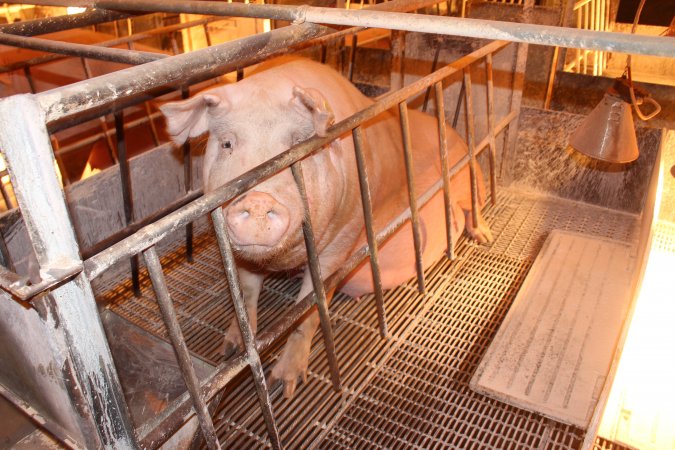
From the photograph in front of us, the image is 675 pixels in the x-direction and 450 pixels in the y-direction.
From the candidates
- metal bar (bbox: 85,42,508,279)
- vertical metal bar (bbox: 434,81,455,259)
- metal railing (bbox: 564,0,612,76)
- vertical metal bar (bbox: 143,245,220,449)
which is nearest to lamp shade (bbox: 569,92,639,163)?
vertical metal bar (bbox: 434,81,455,259)

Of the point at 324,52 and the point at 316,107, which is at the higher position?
the point at 316,107

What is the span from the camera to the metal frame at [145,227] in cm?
106

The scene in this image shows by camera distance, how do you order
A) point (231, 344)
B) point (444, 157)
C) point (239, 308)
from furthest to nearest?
1. point (444, 157)
2. point (231, 344)
3. point (239, 308)

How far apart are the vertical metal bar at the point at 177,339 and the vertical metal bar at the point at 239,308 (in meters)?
0.20

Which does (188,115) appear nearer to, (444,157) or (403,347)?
(444,157)

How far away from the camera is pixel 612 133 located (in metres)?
2.93

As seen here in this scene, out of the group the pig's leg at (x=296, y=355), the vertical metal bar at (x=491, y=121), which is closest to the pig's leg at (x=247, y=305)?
the pig's leg at (x=296, y=355)

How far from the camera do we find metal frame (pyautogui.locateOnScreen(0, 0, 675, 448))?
1.06m

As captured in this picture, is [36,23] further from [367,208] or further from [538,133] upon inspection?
[538,133]

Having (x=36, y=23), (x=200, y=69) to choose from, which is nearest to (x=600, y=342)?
(x=200, y=69)

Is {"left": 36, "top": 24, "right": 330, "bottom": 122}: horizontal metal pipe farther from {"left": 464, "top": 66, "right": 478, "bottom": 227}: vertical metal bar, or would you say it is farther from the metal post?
{"left": 464, "top": 66, "right": 478, "bottom": 227}: vertical metal bar

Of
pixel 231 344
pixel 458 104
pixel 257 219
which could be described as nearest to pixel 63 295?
pixel 257 219

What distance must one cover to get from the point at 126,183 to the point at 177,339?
1.74 meters

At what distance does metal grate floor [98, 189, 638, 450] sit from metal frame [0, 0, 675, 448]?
46cm
